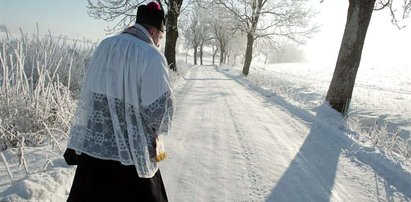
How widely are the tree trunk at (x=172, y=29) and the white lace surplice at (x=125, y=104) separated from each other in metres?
13.3

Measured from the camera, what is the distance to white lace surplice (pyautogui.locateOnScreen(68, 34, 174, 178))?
212 centimetres

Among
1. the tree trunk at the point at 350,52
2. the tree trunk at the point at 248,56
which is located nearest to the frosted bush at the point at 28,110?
the tree trunk at the point at 350,52

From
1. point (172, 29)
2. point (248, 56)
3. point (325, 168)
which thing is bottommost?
point (325, 168)

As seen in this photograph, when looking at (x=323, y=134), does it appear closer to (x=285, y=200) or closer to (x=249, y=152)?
(x=249, y=152)

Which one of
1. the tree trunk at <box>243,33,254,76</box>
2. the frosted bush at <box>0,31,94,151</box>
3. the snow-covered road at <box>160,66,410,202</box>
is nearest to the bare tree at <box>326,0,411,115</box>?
the snow-covered road at <box>160,66,410,202</box>

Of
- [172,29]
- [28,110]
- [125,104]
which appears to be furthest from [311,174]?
[172,29]

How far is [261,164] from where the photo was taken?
15.1 ft

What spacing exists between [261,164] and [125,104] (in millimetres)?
2902

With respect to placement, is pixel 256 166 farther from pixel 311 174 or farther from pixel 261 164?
pixel 311 174

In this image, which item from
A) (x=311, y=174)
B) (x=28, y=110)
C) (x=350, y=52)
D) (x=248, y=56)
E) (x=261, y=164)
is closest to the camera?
(x=28, y=110)

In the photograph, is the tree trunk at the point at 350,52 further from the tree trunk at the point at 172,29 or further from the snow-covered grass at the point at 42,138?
the tree trunk at the point at 172,29

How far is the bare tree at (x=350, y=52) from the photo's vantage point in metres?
7.90

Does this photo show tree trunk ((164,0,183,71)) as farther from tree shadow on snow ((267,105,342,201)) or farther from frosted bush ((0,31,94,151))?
frosted bush ((0,31,94,151))

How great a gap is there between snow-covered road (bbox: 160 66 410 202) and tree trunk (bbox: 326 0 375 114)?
1.41m
